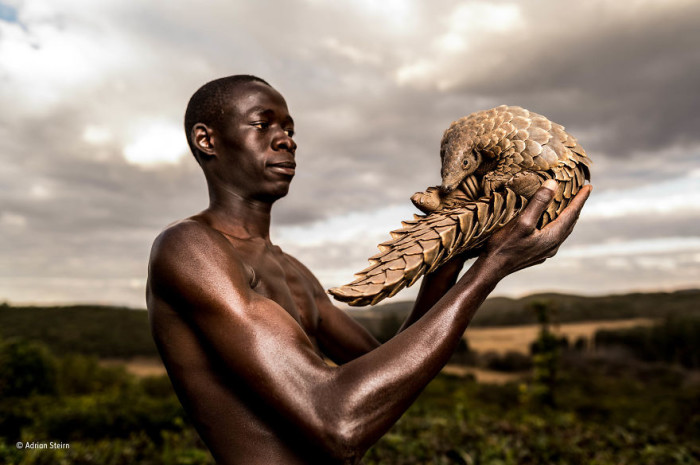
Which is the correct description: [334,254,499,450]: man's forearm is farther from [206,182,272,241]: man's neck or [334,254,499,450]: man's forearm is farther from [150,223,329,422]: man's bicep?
[206,182,272,241]: man's neck

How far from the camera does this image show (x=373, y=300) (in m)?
1.98

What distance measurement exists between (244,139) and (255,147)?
61 mm

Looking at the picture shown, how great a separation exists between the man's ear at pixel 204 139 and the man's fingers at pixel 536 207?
1.41 metres

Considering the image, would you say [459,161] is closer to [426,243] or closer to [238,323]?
[426,243]

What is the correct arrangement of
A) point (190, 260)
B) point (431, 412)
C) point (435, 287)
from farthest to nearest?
point (431, 412), point (435, 287), point (190, 260)

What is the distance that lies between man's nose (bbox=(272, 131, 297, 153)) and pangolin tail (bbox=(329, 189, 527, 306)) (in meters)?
0.64

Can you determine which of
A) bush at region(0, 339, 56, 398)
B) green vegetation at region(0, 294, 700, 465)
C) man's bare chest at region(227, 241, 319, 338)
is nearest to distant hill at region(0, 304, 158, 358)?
green vegetation at region(0, 294, 700, 465)

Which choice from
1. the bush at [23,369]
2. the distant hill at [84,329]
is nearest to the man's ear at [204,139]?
the bush at [23,369]

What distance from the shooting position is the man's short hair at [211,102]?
7.91 ft

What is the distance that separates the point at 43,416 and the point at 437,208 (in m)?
8.98

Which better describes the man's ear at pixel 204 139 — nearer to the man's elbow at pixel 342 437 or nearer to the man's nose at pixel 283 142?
the man's nose at pixel 283 142

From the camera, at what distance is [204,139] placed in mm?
2449

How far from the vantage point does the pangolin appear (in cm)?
208

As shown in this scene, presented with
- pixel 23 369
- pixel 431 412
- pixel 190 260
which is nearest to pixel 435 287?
pixel 190 260
